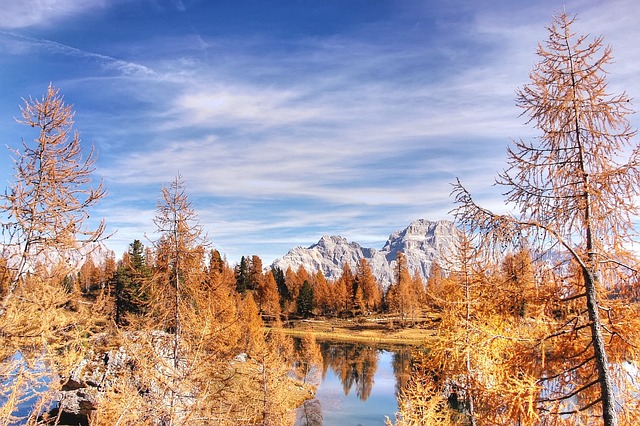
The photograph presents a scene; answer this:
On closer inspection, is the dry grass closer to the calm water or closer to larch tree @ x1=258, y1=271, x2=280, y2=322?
larch tree @ x1=258, y1=271, x2=280, y2=322

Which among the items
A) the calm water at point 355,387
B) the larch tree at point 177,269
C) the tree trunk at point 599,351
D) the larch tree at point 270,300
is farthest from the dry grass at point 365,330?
the tree trunk at point 599,351

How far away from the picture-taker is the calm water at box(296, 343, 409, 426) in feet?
112

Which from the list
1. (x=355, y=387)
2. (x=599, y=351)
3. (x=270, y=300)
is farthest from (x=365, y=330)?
(x=599, y=351)

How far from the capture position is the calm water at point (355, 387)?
3400 cm

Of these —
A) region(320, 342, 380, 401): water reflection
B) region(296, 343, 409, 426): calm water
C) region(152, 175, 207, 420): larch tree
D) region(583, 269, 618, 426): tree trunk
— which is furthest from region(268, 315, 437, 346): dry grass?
region(583, 269, 618, 426): tree trunk

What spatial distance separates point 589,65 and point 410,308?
7612 centimetres

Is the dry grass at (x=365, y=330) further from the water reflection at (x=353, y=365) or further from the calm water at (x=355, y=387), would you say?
the calm water at (x=355, y=387)

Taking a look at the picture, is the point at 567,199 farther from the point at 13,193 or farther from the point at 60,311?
the point at 60,311

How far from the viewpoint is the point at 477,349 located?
31.4 feet

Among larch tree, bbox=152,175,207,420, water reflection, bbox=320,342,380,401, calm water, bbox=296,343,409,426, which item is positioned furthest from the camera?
water reflection, bbox=320,342,380,401

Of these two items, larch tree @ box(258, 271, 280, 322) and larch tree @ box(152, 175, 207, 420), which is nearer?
larch tree @ box(152, 175, 207, 420)

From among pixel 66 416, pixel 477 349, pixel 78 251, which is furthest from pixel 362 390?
pixel 78 251

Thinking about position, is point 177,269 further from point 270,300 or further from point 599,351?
point 270,300

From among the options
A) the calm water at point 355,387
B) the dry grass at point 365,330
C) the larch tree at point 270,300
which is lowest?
the calm water at point 355,387
